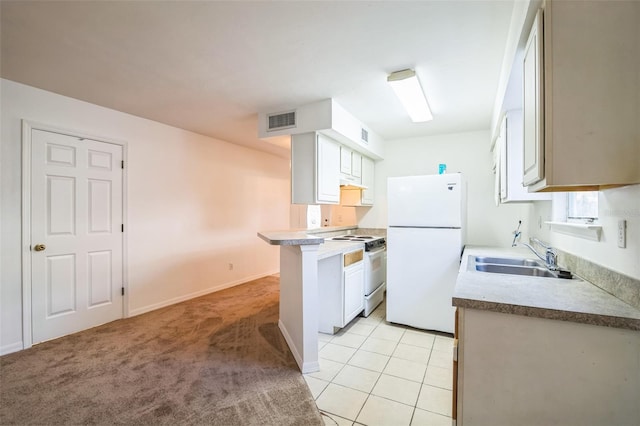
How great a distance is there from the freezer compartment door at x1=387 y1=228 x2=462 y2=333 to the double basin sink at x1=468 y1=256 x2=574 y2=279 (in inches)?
16.1

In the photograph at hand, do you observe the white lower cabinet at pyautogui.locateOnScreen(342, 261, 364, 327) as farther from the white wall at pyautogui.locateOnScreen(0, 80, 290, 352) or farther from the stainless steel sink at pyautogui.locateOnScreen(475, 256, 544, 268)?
the white wall at pyautogui.locateOnScreen(0, 80, 290, 352)

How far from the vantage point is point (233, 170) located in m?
4.80

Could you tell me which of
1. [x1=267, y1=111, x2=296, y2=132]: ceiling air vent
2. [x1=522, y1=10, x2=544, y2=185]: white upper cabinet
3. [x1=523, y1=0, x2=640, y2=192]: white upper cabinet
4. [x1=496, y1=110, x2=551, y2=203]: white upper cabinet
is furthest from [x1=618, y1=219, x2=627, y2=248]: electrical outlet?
[x1=267, y1=111, x2=296, y2=132]: ceiling air vent

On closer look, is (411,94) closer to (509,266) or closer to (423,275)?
(509,266)

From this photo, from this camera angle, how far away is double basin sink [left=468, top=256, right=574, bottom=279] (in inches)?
84.9

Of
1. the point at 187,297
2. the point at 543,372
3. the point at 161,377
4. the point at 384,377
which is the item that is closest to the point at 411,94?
the point at 543,372

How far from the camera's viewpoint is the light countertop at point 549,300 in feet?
3.67

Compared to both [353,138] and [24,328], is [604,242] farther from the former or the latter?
[24,328]

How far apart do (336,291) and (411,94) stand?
6.79 ft

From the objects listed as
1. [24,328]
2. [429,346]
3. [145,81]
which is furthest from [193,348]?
[145,81]

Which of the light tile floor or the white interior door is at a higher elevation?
the white interior door

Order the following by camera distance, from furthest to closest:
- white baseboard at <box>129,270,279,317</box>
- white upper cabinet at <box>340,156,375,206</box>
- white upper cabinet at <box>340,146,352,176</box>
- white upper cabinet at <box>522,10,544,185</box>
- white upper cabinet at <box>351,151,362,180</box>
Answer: white upper cabinet at <box>340,156,375,206</box> < white upper cabinet at <box>351,151,362,180</box> < white upper cabinet at <box>340,146,352,176</box> < white baseboard at <box>129,270,279,317</box> < white upper cabinet at <box>522,10,544,185</box>

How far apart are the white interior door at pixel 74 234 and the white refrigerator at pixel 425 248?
313cm

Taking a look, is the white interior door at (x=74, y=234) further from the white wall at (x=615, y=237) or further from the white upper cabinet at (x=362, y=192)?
the white wall at (x=615, y=237)
